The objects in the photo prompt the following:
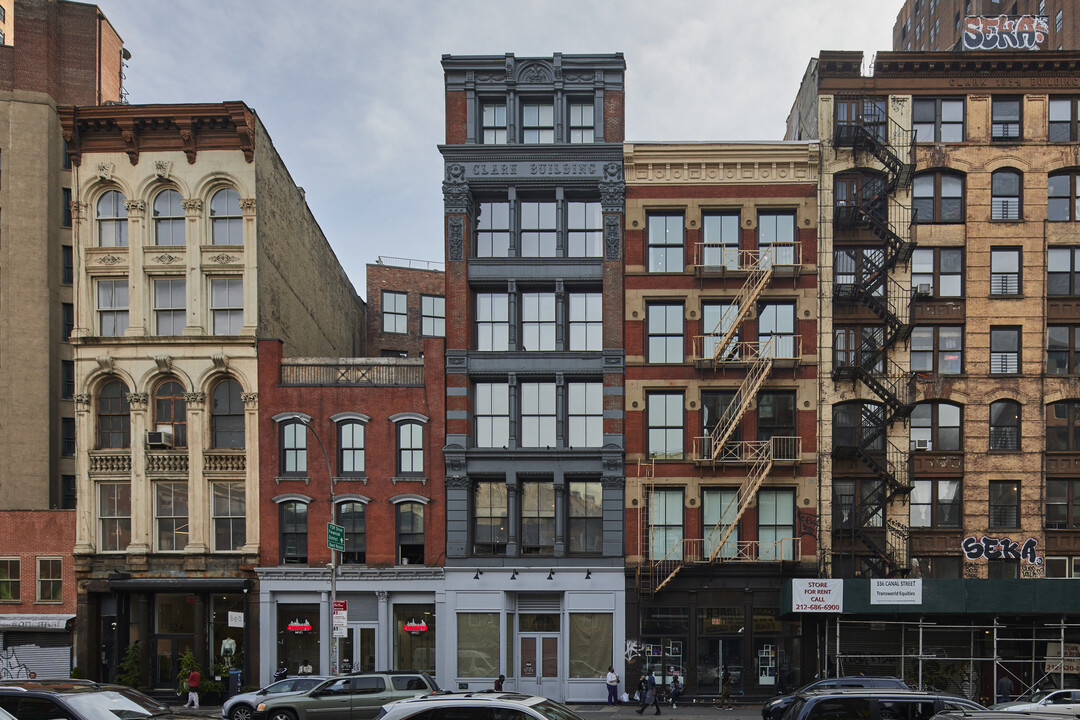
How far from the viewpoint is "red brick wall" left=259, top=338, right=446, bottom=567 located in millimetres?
34125

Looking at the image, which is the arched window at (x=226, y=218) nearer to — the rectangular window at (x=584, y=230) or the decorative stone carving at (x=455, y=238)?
the decorative stone carving at (x=455, y=238)

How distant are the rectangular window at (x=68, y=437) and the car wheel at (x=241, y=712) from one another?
19.2 m

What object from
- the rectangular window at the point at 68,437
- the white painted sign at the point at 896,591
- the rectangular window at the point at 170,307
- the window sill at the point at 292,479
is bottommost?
the white painted sign at the point at 896,591

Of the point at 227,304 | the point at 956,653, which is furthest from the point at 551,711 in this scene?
the point at 227,304

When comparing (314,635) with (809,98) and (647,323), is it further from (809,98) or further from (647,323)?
(809,98)

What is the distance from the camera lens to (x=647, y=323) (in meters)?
34.9

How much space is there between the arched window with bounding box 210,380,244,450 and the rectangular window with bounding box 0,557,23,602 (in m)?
9.34

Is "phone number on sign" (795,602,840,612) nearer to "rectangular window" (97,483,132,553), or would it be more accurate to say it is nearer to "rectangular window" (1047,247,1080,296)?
"rectangular window" (1047,247,1080,296)

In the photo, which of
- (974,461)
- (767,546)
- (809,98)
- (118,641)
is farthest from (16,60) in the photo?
(974,461)

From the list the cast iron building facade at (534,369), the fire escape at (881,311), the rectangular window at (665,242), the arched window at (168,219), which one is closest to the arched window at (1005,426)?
the fire escape at (881,311)

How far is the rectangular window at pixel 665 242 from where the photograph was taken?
3516 centimetres

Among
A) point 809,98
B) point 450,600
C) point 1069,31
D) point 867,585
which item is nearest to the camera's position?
point 867,585

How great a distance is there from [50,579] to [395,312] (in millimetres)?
23729

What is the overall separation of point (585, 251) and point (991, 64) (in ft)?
59.1
